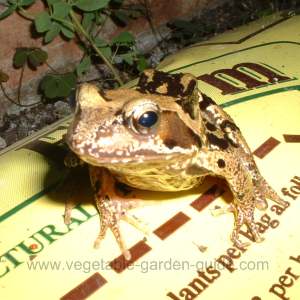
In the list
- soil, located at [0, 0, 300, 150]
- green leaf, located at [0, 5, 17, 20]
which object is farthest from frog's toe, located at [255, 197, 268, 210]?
green leaf, located at [0, 5, 17, 20]

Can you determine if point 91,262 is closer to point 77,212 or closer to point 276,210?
point 77,212

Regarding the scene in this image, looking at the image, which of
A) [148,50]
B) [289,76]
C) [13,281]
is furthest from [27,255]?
[148,50]

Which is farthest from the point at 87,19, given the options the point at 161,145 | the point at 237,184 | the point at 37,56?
the point at 161,145

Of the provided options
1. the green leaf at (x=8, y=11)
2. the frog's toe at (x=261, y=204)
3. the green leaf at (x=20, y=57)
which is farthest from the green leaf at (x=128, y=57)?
the frog's toe at (x=261, y=204)

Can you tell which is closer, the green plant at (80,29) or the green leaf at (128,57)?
the green plant at (80,29)

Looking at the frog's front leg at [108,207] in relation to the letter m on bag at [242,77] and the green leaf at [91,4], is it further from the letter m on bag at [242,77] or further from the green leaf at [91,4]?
the green leaf at [91,4]

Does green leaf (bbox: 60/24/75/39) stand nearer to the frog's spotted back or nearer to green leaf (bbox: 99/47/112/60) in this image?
green leaf (bbox: 99/47/112/60)
